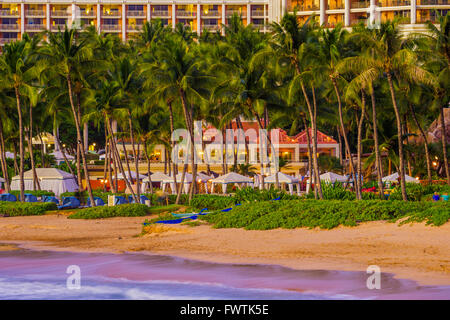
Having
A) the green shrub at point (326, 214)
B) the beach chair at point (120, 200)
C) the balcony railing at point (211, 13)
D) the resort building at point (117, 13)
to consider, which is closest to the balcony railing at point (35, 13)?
the resort building at point (117, 13)

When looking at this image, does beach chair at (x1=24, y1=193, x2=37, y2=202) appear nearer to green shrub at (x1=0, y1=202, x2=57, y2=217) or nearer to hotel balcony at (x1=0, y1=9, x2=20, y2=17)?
green shrub at (x1=0, y1=202, x2=57, y2=217)

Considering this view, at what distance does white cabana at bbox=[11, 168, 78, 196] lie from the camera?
1950 inches

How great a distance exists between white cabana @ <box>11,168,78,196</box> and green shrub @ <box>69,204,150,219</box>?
13.3 metres

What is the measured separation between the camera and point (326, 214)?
23.6 metres

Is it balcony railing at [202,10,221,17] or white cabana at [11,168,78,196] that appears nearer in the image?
white cabana at [11,168,78,196]

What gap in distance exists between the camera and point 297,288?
15.7 metres

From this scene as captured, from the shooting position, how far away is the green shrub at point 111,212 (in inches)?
1416

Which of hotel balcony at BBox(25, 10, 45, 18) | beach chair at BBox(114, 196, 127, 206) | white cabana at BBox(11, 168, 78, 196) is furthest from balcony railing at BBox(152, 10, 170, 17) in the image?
beach chair at BBox(114, 196, 127, 206)

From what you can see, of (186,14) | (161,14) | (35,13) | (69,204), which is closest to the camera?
(69,204)

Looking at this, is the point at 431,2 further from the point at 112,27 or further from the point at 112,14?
the point at 112,14

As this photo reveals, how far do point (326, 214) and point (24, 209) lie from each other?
22171 millimetres

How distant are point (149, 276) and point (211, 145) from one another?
169 ft

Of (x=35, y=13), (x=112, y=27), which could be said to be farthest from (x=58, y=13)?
(x=112, y=27)

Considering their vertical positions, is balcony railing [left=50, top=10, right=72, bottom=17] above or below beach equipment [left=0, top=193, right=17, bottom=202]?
above
